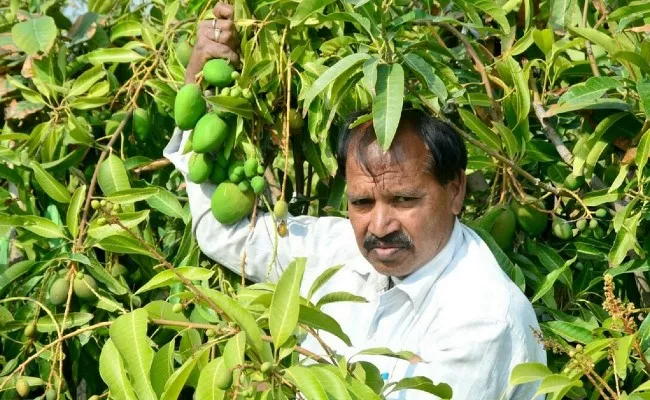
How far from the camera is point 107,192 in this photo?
8.41 feet

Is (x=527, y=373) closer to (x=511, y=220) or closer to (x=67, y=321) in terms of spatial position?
(x=511, y=220)

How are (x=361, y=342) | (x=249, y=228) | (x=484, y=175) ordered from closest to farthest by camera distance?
(x=361, y=342)
(x=249, y=228)
(x=484, y=175)

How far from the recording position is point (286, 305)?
174 centimetres

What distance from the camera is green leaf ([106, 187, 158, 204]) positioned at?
243 centimetres

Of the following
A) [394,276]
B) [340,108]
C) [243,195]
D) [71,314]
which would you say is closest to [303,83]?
[340,108]

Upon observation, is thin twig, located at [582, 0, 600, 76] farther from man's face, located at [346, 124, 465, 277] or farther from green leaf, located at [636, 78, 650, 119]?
man's face, located at [346, 124, 465, 277]

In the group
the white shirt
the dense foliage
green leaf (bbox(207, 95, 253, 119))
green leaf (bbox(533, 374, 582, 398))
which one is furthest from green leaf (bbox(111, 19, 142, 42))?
green leaf (bbox(533, 374, 582, 398))

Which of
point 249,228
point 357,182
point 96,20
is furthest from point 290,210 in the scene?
point 96,20

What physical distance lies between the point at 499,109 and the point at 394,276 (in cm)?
48

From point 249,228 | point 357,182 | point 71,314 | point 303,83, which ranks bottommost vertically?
point 71,314

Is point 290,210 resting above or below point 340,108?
below

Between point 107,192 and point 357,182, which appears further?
point 107,192

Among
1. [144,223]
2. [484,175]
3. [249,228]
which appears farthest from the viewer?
[484,175]

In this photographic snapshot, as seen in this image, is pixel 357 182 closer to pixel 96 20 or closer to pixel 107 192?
pixel 107 192
